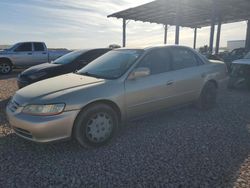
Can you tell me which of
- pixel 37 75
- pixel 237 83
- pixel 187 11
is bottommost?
pixel 237 83

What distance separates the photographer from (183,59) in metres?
5.17

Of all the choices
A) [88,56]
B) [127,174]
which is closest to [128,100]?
[127,174]

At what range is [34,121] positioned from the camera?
131 inches

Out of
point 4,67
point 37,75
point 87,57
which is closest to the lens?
point 37,75

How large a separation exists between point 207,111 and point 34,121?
401 centimetres

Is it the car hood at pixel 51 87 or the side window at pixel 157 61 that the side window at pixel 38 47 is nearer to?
the car hood at pixel 51 87

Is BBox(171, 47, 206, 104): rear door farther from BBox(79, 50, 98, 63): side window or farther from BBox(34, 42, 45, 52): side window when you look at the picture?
BBox(34, 42, 45, 52): side window

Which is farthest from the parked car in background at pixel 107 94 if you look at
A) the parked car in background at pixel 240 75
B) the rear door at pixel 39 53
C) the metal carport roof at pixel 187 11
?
the metal carport roof at pixel 187 11

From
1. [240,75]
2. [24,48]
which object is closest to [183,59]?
[240,75]

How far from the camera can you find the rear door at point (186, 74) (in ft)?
16.0

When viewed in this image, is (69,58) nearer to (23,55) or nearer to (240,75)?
(240,75)

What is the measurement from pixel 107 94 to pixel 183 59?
219cm

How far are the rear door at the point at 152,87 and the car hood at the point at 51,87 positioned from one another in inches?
23.6

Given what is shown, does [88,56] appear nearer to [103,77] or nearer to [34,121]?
[103,77]
